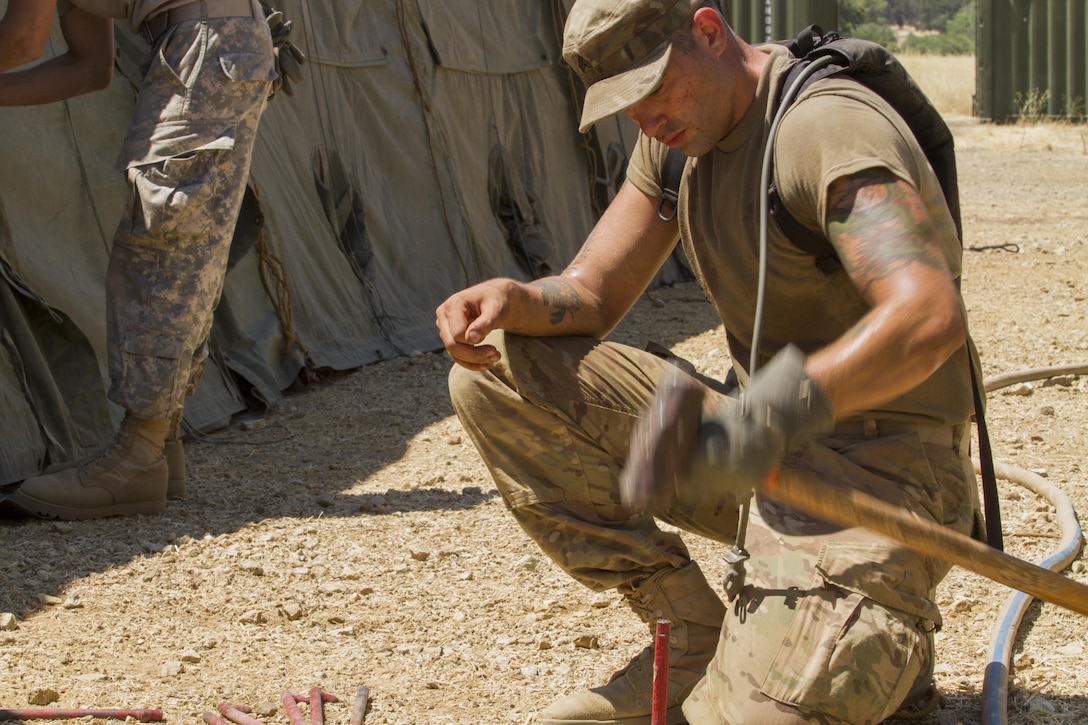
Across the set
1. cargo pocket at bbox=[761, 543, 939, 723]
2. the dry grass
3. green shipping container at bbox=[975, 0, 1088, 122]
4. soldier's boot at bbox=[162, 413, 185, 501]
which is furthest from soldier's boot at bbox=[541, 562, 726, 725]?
green shipping container at bbox=[975, 0, 1088, 122]

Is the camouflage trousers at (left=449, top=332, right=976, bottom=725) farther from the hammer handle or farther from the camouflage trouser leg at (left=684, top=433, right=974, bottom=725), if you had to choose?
the hammer handle

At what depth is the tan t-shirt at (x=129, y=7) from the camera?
3338mm

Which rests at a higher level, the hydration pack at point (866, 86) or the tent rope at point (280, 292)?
the hydration pack at point (866, 86)

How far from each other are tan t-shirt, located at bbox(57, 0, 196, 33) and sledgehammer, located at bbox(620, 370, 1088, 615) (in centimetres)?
227

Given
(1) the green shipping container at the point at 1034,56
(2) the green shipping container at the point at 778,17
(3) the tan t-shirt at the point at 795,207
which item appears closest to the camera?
(3) the tan t-shirt at the point at 795,207

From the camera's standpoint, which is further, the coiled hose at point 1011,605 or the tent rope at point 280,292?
the tent rope at point 280,292

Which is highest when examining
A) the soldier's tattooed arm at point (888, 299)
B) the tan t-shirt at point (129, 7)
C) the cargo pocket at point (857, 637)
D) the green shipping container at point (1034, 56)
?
the tan t-shirt at point (129, 7)

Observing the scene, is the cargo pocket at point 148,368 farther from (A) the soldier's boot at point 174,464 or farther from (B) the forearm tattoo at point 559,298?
(B) the forearm tattoo at point 559,298

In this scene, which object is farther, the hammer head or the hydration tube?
the hydration tube

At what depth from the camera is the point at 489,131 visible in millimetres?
6730

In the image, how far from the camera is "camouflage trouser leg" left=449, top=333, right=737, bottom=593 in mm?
2225

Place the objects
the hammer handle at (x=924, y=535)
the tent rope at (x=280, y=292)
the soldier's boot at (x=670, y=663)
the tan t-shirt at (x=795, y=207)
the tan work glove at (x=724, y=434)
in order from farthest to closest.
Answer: the tent rope at (x=280, y=292) → the soldier's boot at (x=670, y=663) → the tan t-shirt at (x=795, y=207) → the hammer handle at (x=924, y=535) → the tan work glove at (x=724, y=434)

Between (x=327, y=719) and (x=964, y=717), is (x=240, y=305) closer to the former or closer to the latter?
(x=327, y=719)

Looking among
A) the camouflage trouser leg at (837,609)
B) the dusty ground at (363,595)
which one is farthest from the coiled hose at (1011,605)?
the camouflage trouser leg at (837,609)
